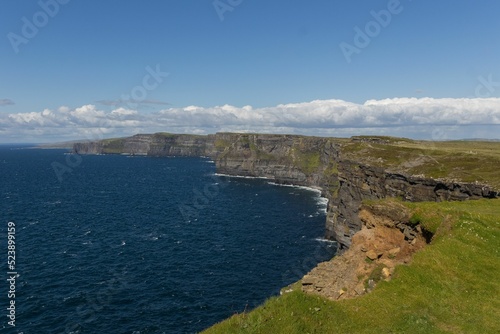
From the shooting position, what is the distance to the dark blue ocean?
52844mm

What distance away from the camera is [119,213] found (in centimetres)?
11606

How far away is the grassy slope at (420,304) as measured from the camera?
56.7 ft

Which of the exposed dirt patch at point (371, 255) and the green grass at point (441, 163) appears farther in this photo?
the green grass at point (441, 163)

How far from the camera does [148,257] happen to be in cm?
7556

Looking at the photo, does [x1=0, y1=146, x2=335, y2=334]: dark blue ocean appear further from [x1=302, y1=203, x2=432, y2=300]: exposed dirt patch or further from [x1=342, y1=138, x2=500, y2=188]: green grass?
[x1=302, y1=203, x2=432, y2=300]: exposed dirt patch

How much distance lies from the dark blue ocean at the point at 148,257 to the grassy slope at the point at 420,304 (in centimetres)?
3645

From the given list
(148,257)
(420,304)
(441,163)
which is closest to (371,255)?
(420,304)

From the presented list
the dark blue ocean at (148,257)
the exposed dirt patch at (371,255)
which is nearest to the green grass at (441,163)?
the dark blue ocean at (148,257)

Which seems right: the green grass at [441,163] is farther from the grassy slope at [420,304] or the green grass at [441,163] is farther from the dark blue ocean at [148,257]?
the grassy slope at [420,304]

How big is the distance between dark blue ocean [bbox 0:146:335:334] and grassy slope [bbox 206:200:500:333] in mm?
36450

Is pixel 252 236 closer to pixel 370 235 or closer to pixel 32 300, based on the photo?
pixel 32 300

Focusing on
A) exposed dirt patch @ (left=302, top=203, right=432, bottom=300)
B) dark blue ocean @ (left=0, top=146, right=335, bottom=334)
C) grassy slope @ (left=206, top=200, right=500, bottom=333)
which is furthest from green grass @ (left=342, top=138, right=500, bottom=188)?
grassy slope @ (left=206, top=200, right=500, bottom=333)

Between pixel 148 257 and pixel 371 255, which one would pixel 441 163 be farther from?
pixel 148 257

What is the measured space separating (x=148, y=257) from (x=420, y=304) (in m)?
66.4
